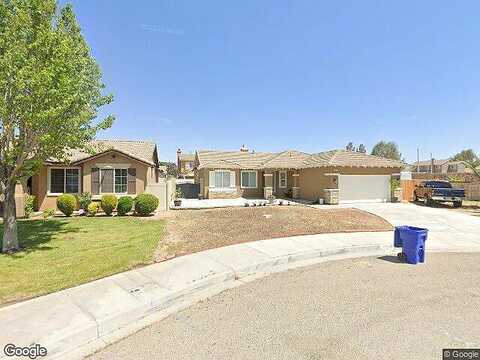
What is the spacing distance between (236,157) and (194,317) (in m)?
24.4

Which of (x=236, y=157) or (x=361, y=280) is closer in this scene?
(x=361, y=280)

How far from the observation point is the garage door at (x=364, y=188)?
23109 mm

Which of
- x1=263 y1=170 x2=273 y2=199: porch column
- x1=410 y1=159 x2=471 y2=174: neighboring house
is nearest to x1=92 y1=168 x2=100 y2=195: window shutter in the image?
x1=263 y1=170 x2=273 y2=199: porch column

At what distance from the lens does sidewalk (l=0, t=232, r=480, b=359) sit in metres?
4.47

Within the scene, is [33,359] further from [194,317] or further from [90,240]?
[90,240]

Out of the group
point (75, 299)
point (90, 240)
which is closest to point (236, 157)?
point (90, 240)

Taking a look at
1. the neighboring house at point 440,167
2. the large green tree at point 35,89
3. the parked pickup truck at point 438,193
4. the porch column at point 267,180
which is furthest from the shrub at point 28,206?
the neighboring house at point 440,167

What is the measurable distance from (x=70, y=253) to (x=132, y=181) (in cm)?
1017

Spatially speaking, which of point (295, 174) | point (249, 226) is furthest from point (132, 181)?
point (295, 174)

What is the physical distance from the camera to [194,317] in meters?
5.24

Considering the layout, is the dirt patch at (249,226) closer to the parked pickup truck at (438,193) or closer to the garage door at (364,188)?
the garage door at (364,188)

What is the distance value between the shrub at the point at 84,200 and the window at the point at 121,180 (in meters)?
1.67

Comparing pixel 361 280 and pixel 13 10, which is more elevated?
pixel 13 10

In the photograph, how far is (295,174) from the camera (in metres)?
28.3
